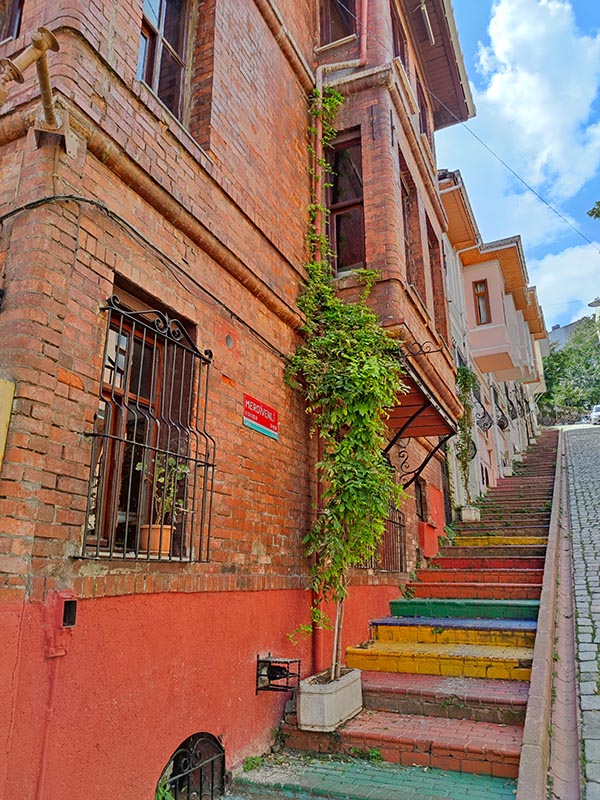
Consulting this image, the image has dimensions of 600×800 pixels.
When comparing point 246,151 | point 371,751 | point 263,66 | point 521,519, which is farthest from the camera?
point 521,519

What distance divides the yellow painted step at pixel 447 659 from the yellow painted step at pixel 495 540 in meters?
4.43

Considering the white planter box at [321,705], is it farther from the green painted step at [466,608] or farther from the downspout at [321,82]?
the downspout at [321,82]

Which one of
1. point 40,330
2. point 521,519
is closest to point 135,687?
point 40,330

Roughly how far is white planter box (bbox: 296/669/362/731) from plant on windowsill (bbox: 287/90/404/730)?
45mm

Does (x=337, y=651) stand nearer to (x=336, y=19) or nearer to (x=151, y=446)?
(x=151, y=446)

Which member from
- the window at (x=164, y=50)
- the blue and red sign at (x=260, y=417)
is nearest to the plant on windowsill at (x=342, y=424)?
the blue and red sign at (x=260, y=417)

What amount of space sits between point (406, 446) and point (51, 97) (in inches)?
280

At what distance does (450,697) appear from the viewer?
520cm

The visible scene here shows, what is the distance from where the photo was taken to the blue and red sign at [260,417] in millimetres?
5027

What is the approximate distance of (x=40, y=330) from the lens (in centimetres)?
302

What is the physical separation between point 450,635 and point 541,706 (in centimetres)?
241

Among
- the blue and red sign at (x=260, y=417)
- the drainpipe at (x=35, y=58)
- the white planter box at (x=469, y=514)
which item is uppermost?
the drainpipe at (x=35, y=58)

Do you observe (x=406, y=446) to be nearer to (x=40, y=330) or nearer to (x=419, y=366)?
(x=419, y=366)

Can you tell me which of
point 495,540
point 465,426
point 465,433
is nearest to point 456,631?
point 495,540
